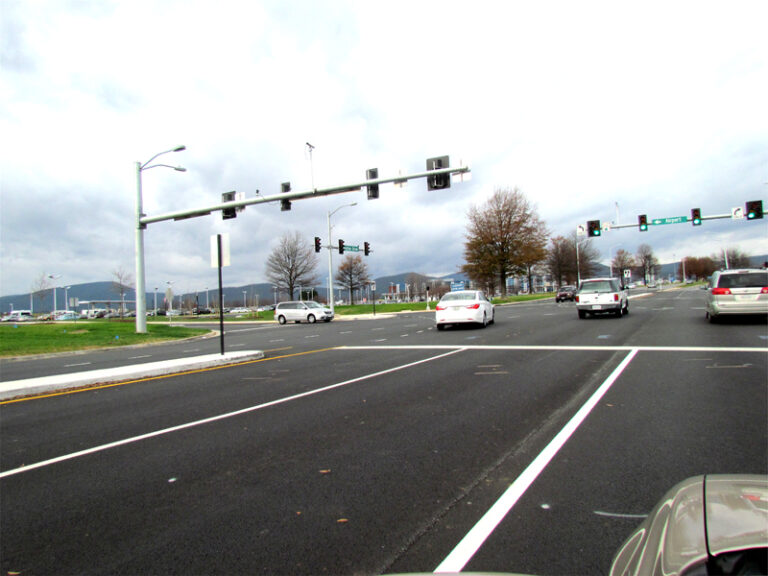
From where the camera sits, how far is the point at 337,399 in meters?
6.78

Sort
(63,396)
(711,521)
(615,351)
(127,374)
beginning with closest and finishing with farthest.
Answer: (711,521)
(63,396)
(127,374)
(615,351)

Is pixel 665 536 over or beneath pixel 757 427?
over

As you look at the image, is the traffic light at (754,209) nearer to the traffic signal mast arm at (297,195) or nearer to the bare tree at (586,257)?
the traffic signal mast arm at (297,195)

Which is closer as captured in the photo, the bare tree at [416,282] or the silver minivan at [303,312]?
the silver minivan at [303,312]

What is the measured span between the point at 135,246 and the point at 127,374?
52.9 feet

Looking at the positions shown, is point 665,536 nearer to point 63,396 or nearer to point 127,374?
point 63,396

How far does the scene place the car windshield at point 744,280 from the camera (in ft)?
48.4

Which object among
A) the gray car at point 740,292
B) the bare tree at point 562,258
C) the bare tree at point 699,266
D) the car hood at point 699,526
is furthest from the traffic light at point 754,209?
the bare tree at point 699,266

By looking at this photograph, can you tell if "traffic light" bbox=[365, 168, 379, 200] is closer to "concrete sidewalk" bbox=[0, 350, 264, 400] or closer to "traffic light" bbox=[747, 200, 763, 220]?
"concrete sidewalk" bbox=[0, 350, 264, 400]

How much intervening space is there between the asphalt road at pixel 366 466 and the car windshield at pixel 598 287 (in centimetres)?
1362

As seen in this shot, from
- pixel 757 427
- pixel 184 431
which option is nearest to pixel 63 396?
pixel 184 431

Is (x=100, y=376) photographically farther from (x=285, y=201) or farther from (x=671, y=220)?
(x=671, y=220)

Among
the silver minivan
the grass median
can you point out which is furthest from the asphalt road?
the silver minivan

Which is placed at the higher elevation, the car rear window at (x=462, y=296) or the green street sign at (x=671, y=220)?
the green street sign at (x=671, y=220)
